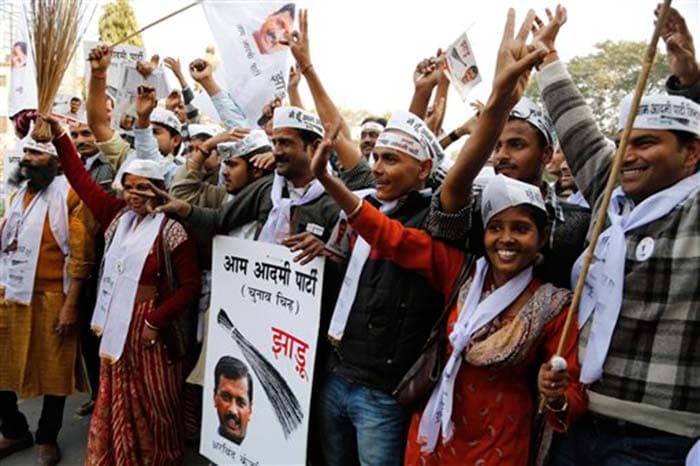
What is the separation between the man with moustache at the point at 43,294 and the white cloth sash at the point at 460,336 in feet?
8.93

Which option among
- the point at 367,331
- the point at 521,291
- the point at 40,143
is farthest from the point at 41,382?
the point at 521,291

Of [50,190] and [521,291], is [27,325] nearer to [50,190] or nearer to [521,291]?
[50,190]

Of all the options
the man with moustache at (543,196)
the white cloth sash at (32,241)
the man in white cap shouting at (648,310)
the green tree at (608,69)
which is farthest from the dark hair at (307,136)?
the green tree at (608,69)

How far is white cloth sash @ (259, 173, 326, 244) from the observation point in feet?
9.52

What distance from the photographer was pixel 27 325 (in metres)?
3.89

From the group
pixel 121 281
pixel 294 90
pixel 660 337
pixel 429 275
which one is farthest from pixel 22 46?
pixel 660 337

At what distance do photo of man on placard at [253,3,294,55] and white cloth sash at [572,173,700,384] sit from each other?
9.53 ft

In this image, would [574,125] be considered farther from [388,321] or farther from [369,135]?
[369,135]

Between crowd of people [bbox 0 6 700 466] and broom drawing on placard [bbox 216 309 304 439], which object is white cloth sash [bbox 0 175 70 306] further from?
broom drawing on placard [bbox 216 309 304 439]

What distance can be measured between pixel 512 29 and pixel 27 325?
356 centimetres

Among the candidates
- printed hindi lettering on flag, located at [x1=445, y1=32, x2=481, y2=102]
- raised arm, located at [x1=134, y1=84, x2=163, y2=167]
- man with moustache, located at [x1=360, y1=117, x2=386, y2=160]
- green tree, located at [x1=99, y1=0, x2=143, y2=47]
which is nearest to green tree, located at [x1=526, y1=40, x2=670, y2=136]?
green tree, located at [x1=99, y1=0, x2=143, y2=47]

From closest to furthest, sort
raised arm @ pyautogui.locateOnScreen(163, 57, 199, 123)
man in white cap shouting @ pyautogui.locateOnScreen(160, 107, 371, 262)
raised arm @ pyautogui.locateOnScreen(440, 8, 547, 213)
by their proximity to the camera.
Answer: raised arm @ pyautogui.locateOnScreen(440, 8, 547, 213) → man in white cap shouting @ pyautogui.locateOnScreen(160, 107, 371, 262) → raised arm @ pyautogui.locateOnScreen(163, 57, 199, 123)

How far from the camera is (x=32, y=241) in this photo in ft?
12.6

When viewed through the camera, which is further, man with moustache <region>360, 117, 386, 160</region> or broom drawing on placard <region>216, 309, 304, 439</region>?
man with moustache <region>360, 117, 386, 160</region>
